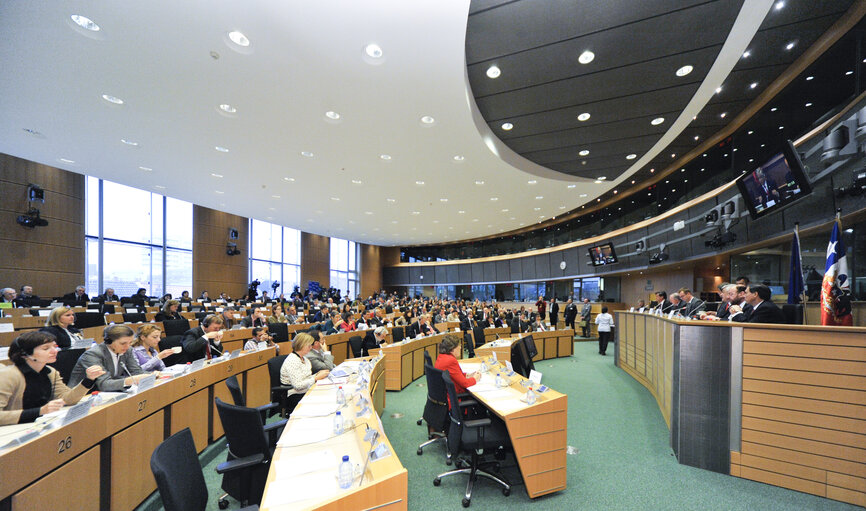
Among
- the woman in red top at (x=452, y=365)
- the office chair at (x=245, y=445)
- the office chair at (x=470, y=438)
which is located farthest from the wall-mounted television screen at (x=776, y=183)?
the office chair at (x=245, y=445)

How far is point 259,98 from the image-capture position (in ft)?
17.6

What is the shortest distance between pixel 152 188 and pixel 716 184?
1611 cm

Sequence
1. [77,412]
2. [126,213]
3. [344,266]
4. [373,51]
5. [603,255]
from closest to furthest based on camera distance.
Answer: [77,412], [373,51], [126,213], [603,255], [344,266]

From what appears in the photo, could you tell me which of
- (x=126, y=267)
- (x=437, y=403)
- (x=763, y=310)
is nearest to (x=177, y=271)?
(x=126, y=267)

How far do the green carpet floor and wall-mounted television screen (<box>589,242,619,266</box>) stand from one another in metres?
9.07

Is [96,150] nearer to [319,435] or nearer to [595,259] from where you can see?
[319,435]

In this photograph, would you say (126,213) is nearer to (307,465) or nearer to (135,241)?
(135,241)

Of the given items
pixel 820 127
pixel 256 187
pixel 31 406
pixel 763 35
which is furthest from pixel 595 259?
pixel 31 406

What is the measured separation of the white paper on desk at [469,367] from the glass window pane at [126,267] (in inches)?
511

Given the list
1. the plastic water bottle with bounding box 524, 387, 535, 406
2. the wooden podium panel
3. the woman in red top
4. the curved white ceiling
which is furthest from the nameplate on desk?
the curved white ceiling

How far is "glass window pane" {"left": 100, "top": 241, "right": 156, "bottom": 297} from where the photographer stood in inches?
454

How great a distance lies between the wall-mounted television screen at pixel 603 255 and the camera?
1359 cm

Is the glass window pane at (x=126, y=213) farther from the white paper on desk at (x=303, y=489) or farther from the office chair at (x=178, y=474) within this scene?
the white paper on desk at (x=303, y=489)

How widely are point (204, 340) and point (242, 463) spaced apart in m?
3.01
